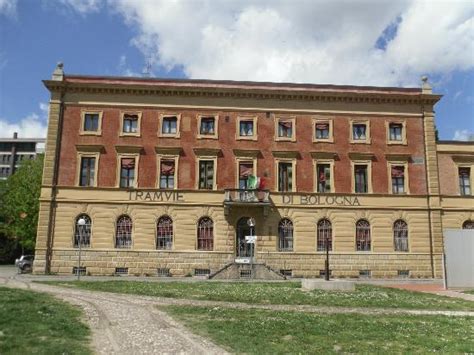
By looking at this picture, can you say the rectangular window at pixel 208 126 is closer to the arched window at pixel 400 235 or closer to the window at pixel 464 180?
the arched window at pixel 400 235

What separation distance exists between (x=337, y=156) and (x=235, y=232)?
10234mm

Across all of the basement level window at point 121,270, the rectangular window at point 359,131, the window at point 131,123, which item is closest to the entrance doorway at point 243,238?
the basement level window at point 121,270

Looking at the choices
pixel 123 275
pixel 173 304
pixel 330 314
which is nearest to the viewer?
pixel 330 314

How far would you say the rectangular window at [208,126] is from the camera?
37.4 m

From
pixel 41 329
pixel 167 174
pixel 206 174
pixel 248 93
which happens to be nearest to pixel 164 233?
pixel 167 174

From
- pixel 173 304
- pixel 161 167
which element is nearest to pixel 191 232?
pixel 161 167

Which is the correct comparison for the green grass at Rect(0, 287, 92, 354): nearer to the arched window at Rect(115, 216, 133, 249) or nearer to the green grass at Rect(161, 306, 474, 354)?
the green grass at Rect(161, 306, 474, 354)

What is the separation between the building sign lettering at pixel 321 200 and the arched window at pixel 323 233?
4.87 feet

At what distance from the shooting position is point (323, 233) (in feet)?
120

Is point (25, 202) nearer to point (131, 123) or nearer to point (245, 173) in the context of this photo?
point (131, 123)

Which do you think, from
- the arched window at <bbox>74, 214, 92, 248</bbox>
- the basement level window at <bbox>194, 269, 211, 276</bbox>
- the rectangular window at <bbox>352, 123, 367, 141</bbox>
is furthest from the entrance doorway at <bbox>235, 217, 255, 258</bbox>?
the rectangular window at <bbox>352, 123, 367, 141</bbox>

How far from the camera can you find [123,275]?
1362 inches

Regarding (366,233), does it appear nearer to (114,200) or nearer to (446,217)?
(446,217)

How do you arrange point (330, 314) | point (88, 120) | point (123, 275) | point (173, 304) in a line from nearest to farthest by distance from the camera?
point (330, 314) < point (173, 304) < point (123, 275) < point (88, 120)
